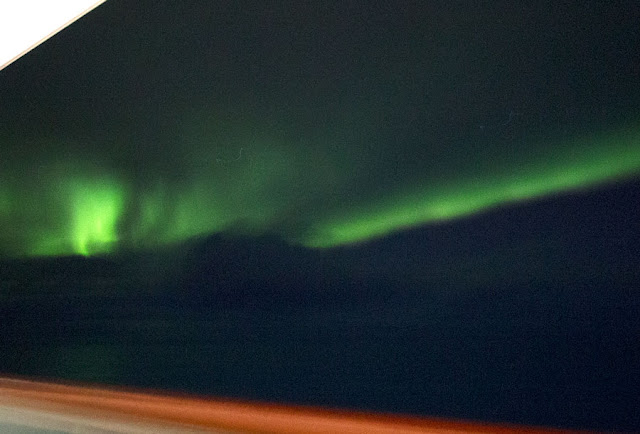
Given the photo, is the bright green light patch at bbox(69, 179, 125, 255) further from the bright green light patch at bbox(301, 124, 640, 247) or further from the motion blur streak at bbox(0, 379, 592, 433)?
the bright green light patch at bbox(301, 124, 640, 247)

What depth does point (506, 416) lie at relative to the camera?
807mm

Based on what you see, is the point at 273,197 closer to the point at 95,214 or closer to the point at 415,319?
the point at 415,319

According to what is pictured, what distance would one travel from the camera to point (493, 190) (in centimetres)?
86

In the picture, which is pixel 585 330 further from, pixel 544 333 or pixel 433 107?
pixel 433 107

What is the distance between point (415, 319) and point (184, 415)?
59 cm

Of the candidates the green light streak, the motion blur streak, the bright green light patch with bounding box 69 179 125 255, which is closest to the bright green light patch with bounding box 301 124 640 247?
the green light streak

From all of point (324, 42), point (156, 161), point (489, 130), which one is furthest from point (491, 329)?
point (156, 161)

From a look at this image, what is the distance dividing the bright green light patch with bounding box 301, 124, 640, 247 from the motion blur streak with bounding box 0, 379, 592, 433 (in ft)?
1.08

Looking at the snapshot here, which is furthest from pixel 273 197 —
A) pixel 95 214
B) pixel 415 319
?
pixel 95 214

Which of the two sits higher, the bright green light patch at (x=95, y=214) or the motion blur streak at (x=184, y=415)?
the bright green light patch at (x=95, y=214)

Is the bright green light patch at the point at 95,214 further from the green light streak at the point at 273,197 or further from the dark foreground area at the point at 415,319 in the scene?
the dark foreground area at the point at 415,319

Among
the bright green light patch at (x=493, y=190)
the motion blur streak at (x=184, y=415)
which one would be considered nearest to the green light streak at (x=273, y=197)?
the bright green light patch at (x=493, y=190)

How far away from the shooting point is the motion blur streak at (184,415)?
900 mm

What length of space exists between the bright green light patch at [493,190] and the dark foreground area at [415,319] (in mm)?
19
